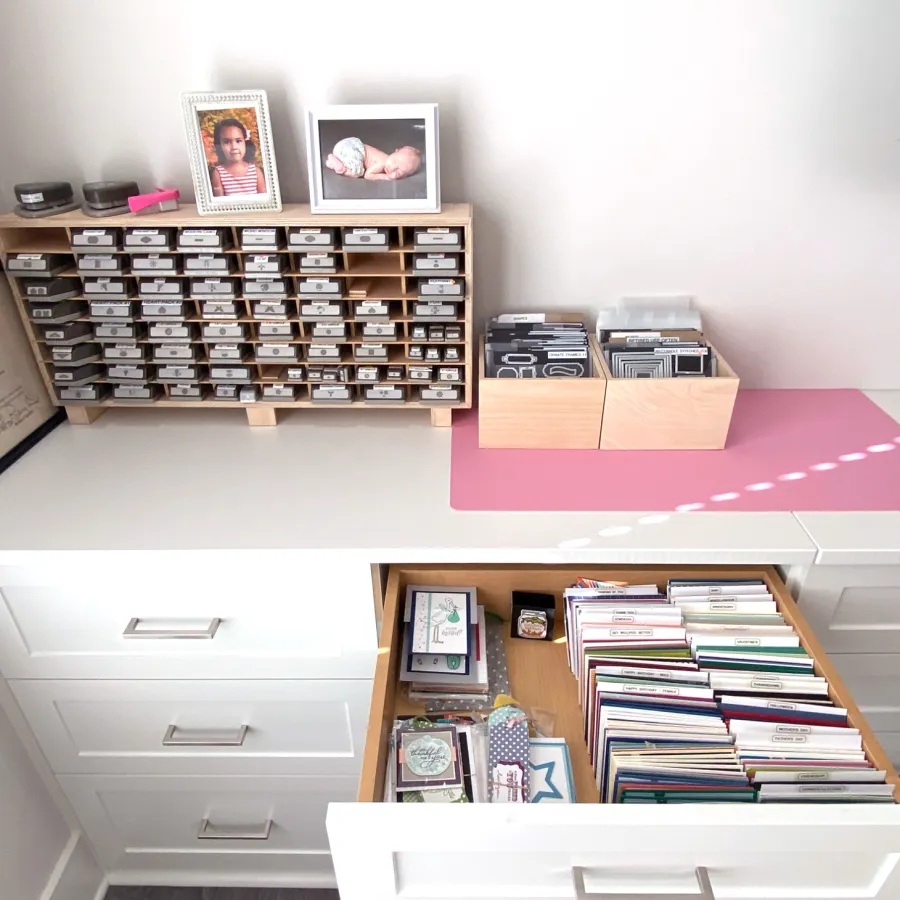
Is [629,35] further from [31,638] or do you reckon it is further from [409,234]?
[31,638]

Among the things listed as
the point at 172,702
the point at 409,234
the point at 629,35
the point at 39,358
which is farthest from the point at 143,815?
the point at 629,35

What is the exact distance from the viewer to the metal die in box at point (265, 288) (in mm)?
1152

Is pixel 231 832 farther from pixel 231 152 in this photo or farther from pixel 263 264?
pixel 231 152

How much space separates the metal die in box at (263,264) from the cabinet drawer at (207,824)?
0.86 meters

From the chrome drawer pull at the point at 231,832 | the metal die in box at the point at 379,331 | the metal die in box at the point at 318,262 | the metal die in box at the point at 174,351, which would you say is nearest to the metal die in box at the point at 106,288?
the metal die in box at the point at 174,351

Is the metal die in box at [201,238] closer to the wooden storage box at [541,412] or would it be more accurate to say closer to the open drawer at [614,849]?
the wooden storage box at [541,412]

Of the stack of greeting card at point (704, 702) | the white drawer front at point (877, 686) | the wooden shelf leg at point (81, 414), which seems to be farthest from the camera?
the wooden shelf leg at point (81, 414)

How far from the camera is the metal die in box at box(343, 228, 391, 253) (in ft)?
3.63

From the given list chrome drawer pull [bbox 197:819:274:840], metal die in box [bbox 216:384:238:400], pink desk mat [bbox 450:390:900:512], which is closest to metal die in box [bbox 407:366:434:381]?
pink desk mat [bbox 450:390:900:512]

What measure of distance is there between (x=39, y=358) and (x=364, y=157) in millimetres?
666

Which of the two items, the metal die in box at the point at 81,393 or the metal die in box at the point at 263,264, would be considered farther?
the metal die in box at the point at 81,393

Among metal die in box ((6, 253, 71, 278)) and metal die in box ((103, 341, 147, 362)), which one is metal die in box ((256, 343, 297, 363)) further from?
metal die in box ((6, 253, 71, 278))

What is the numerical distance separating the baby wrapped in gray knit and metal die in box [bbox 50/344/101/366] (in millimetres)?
537

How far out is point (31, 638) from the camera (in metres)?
1.05
